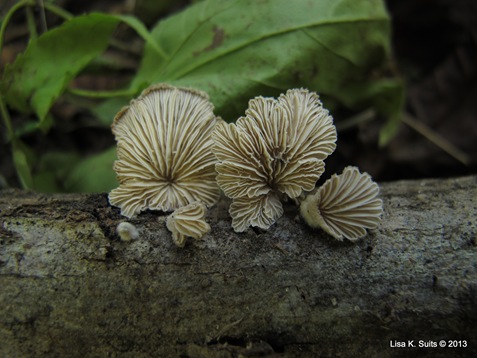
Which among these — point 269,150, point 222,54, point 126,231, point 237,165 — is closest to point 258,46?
point 222,54

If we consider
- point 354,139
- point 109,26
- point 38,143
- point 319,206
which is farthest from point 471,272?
point 38,143

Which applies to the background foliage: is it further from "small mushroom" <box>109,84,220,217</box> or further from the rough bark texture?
the rough bark texture

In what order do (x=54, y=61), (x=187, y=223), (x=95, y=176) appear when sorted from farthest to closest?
(x=95, y=176), (x=54, y=61), (x=187, y=223)

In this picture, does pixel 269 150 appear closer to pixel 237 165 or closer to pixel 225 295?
pixel 237 165

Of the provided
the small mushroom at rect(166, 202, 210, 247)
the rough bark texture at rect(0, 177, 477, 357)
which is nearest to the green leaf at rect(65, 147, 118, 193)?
the rough bark texture at rect(0, 177, 477, 357)

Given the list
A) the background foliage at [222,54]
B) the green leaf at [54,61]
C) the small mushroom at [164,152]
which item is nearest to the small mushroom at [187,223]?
the small mushroom at [164,152]

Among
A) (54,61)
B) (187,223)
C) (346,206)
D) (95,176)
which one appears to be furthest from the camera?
(95,176)

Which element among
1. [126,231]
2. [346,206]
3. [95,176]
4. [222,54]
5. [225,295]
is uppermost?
[222,54]
